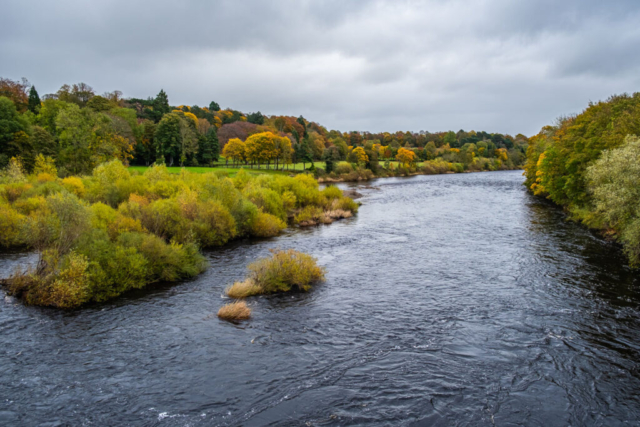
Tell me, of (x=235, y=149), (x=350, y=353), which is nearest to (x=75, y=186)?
(x=350, y=353)

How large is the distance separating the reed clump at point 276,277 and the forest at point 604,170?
19037 millimetres

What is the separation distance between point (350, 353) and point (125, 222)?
16.4 metres

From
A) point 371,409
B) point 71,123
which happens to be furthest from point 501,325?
point 71,123

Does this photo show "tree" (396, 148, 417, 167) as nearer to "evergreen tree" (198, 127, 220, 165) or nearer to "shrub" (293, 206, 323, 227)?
"evergreen tree" (198, 127, 220, 165)

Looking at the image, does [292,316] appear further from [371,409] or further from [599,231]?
[599,231]

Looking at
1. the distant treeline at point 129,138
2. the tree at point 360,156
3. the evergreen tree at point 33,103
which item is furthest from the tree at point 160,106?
the tree at point 360,156

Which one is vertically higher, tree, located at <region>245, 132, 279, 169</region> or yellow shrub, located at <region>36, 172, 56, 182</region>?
tree, located at <region>245, 132, 279, 169</region>

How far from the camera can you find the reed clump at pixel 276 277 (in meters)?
19.7

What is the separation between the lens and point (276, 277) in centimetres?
2038

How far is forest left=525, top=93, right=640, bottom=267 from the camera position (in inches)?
977

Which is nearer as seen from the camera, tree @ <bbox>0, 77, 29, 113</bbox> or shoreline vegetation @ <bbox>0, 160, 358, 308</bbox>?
shoreline vegetation @ <bbox>0, 160, 358, 308</bbox>

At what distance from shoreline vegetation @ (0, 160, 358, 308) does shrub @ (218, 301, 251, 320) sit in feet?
18.7

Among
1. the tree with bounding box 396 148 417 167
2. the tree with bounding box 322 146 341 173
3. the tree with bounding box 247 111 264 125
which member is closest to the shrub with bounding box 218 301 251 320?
the tree with bounding box 322 146 341 173

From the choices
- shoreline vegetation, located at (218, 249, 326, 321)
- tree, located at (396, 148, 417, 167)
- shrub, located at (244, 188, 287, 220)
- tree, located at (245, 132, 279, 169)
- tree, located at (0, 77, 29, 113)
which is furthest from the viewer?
tree, located at (396, 148, 417, 167)
